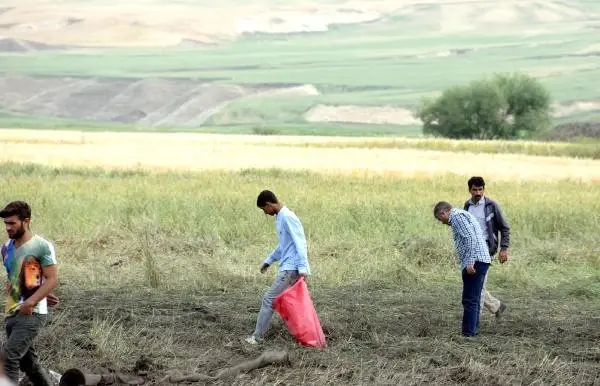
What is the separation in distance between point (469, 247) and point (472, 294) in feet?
1.51

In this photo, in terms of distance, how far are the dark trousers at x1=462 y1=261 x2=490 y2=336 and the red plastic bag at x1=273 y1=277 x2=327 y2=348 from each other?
1366mm

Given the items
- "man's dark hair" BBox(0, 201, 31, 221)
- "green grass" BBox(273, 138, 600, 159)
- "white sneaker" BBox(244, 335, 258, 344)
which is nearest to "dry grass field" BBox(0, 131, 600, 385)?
"white sneaker" BBox(244, 335, 258, 344)

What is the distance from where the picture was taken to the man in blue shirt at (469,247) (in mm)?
10461

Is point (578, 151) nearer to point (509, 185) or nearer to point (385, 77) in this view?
point (509, 185)

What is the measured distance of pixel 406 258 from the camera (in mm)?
16141

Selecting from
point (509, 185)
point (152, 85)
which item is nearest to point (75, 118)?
point (152, 85)

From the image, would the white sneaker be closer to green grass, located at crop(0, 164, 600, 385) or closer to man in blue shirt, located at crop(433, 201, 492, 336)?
green grass, located at crop(0, 164, 600, 385)

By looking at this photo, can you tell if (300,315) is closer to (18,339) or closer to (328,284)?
(18,339)

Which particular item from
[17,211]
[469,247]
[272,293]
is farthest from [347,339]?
[17,211]

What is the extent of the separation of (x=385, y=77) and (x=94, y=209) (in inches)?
5736

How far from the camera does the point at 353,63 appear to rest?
175 metres

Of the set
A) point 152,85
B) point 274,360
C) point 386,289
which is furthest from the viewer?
point 152,85

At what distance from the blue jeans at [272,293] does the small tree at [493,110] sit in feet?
235

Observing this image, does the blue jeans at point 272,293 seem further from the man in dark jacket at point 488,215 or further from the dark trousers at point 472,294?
the man in dark jacket at point 488,215
